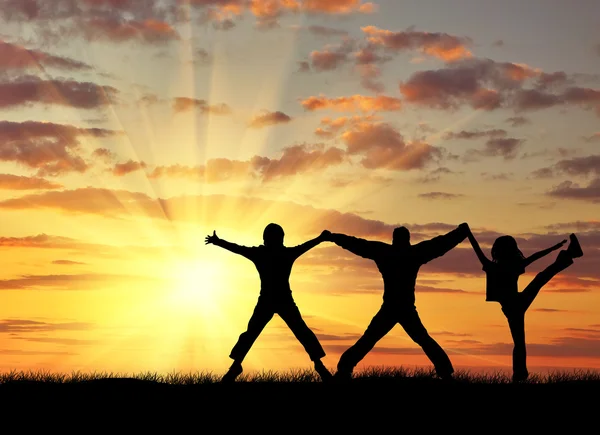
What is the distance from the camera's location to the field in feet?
53.0

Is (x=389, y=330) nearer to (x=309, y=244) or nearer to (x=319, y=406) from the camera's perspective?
(x=309, y=244)

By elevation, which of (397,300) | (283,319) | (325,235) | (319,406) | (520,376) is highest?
(325,235)

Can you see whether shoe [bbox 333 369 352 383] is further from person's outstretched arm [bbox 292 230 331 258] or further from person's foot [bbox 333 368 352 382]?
person's outstretched arm [bbox 292 230 331 258]

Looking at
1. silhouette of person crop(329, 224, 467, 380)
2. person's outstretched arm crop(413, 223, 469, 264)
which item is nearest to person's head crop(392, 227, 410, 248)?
silhouette of person crop(329, 224, 467, 380)

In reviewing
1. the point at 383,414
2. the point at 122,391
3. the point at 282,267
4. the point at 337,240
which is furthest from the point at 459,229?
the point at 122,391

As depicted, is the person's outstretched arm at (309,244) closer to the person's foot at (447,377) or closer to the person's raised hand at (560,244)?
the person's foot at (447,377)

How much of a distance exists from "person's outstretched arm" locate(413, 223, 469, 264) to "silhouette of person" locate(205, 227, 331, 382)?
81.8 inches

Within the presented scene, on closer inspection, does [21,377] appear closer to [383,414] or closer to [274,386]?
[274,386]

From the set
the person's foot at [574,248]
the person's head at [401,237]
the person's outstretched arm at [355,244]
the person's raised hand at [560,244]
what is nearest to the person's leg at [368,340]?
the person's outstretched arm at [355,244]

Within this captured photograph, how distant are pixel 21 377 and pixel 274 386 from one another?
19.4ft

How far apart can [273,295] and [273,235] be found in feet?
4.04

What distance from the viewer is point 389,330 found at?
63.2ft

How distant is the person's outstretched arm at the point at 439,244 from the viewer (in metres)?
19.5

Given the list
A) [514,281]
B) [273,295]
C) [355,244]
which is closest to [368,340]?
[355,244]
